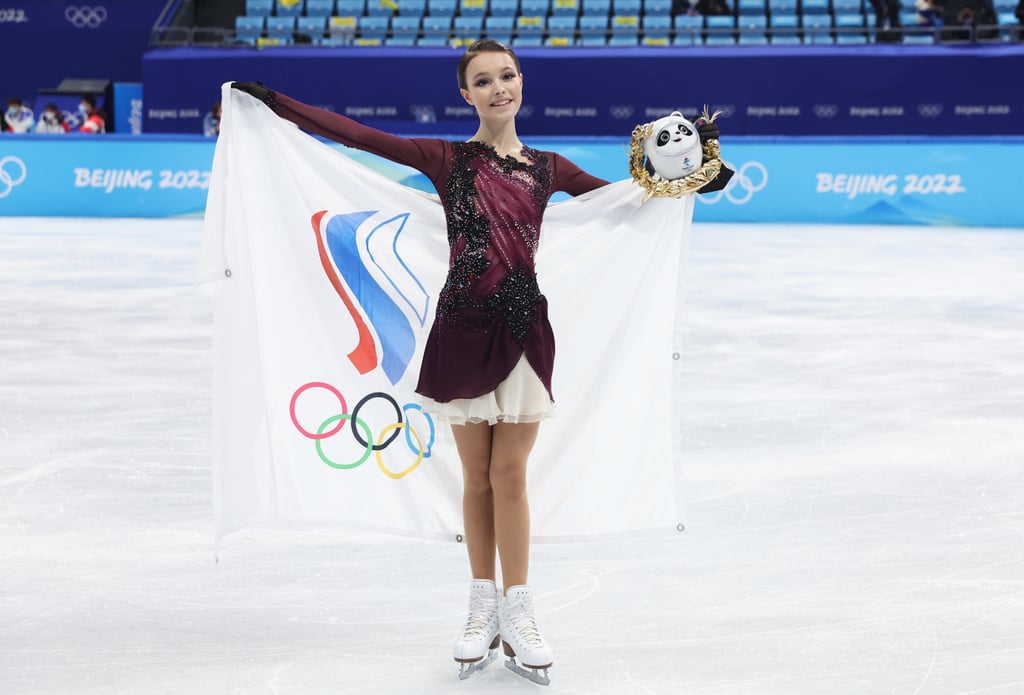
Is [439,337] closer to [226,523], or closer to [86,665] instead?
[226,523]

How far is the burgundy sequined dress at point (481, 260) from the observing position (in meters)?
3.07

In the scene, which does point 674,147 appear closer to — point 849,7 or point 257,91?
point 257,91

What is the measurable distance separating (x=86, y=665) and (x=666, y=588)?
1658mm

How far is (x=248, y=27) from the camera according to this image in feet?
72.1

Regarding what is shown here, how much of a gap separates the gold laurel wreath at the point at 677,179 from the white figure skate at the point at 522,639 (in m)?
1.09

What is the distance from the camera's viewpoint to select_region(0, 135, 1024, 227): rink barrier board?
16.3 m

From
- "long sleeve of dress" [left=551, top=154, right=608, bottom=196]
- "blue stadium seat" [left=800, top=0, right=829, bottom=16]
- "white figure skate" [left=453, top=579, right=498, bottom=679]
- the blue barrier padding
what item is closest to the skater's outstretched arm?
"long sleeve of dress" [left=551, top=154, right=608, bottom=196]

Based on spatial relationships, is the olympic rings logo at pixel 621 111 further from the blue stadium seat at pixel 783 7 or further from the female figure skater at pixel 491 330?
the female figure skater at pixel 491 330

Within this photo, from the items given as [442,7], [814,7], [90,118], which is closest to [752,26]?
[814,7]

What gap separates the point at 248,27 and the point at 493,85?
19971 mm

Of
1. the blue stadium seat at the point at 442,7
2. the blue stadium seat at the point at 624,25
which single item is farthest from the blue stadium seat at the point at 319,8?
the blue stadium seat at the point at 624,25

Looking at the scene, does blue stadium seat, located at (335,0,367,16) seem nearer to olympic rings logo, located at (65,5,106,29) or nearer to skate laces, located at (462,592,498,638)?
olympic rings logo, located at (65,5,106,29)

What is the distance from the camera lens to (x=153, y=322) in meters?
8.76

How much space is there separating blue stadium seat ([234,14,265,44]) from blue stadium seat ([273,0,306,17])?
18.0 inches
